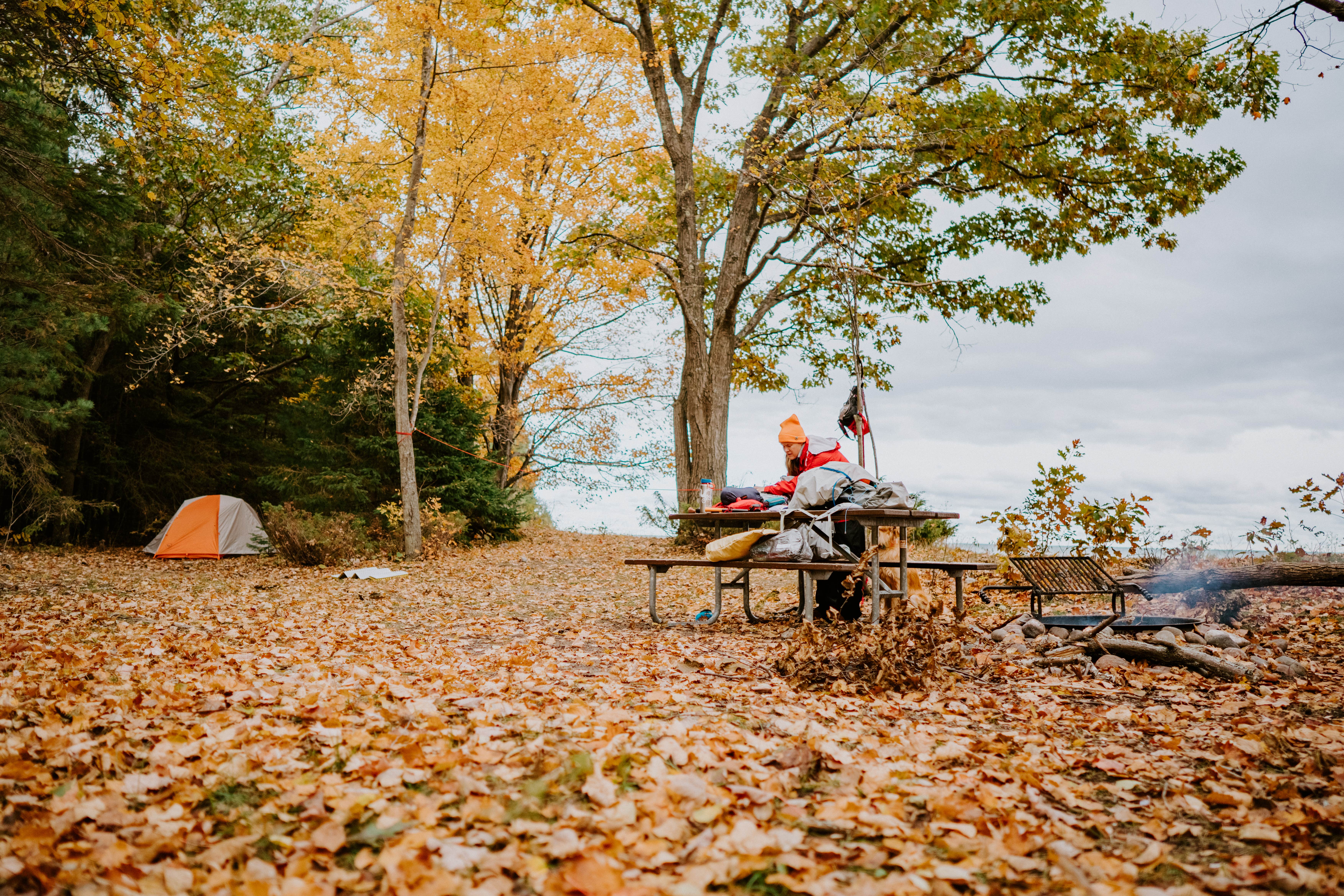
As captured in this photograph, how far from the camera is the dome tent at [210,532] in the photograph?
49.0 feet

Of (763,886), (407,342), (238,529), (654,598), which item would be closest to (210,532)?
(238,529)

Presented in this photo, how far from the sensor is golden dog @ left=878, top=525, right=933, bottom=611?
5957 millimetres

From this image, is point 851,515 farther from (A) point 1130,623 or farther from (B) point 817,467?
(A) point 1130,623

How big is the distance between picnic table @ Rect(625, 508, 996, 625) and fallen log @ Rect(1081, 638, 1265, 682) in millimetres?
1240

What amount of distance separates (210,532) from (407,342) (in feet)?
17.9

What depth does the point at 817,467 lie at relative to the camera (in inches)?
253

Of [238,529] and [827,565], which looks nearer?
[827,565]

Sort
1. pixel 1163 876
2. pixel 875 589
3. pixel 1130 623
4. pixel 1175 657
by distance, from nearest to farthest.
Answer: pixel 1163 876, pixel 1175 657, pixel 875 589, pixel 1130 623

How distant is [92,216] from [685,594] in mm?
8806

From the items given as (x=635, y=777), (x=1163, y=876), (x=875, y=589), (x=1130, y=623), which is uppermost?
(x=875, y=589)

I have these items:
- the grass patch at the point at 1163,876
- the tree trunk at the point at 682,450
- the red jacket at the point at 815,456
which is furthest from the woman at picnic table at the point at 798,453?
the tree trunk at the point at 682,450

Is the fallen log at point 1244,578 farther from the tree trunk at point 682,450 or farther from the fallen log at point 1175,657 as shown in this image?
the tree trunk at point 682,450

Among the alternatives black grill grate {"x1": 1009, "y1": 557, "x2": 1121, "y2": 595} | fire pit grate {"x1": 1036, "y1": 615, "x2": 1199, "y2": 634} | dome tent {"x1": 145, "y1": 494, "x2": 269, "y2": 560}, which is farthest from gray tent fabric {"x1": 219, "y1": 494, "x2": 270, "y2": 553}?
fire pit grate {"x1": 1036, "y1": 615, "x2": 1199, "y2": 634}

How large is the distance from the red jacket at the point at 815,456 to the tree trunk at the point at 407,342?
8563mm
